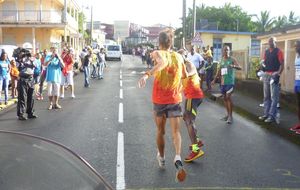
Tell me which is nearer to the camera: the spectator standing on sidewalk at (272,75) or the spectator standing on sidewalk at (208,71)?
the spectator standing on sidewalk at (272,75)

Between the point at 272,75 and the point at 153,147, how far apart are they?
379cm

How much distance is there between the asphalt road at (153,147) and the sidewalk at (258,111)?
288mm

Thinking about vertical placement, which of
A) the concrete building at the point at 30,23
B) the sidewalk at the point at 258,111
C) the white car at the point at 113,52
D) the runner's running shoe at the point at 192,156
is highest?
the concrete building at the point at 30,23

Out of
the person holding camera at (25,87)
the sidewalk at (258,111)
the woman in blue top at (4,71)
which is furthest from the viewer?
the woman in blue top at (4,71)

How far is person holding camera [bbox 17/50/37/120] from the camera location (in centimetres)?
1163

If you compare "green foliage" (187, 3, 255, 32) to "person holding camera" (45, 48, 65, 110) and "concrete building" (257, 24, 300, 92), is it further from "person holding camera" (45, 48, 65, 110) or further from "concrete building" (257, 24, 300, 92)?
"person holding camera" (45, 48, 65, 110)

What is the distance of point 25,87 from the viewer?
459 inches

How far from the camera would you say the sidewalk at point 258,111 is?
10091 millimetres

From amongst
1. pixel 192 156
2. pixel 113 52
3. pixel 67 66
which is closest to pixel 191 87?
pixel 192 156

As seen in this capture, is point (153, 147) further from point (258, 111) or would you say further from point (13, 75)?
point (13, 75)

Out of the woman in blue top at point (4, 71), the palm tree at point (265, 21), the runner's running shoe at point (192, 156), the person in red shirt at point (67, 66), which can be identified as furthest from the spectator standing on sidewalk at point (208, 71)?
the palm tree at point (265, 21)

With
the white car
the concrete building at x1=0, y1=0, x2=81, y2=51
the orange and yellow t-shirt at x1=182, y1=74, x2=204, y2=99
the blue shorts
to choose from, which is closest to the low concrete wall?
the blue shorts

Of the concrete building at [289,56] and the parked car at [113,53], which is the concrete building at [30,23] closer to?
the parked car at [113,53]

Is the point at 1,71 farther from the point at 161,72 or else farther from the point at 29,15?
the point at 29,15
